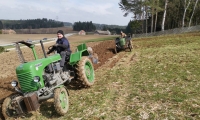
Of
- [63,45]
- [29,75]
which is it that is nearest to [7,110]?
[29,75]

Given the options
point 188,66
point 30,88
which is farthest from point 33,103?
point 188,66

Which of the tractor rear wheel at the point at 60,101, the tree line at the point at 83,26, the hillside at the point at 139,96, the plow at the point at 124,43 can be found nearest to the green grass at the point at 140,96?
the hillside at the point at 139,96

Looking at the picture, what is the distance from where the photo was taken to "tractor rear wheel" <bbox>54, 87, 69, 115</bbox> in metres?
5.26

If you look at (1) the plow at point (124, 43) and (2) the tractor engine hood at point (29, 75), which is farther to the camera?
(1) the plow at point (124, 43)

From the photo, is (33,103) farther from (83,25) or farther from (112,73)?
(83,25)

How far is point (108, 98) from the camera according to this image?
249 inches

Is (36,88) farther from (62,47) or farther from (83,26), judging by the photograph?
(83,26)

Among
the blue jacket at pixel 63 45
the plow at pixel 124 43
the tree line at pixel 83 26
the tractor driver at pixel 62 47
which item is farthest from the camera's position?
the tree line at pixel 83 26

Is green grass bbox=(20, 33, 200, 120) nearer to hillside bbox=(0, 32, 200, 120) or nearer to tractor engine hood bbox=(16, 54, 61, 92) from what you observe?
hillside bbox=(0, 32, 200, 120)

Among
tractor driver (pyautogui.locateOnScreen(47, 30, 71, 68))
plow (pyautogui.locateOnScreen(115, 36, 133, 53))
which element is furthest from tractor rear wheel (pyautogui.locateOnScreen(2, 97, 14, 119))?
plow (pyautogui.locateOnScreen(115, 36, 133, 53))

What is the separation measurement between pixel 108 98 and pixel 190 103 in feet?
7.23

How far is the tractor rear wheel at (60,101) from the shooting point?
5.26m

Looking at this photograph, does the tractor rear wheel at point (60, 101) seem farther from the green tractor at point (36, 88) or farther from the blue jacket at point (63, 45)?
the blue jacket at point (63, 45)

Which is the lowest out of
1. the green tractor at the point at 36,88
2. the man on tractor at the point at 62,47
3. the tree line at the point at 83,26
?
the green tractor at the point at 36,88
